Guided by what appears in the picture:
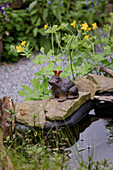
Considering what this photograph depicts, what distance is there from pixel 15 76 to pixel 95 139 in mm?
2691

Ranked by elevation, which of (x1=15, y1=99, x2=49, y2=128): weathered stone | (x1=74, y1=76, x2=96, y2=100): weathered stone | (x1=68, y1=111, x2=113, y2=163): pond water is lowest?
(x1=68, y1=111, x2=113, y2=163): pond water

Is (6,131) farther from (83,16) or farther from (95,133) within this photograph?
(83,16)

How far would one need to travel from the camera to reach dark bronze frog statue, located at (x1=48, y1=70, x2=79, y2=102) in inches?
120

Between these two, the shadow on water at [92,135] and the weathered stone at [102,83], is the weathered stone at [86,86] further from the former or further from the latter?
the shadow on water at [92,135]

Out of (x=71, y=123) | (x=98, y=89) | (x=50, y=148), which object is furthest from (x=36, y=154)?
(x=98, y=89)

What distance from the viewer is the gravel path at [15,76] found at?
14.9 ft

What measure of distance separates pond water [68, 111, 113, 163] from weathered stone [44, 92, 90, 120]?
0.75 ft

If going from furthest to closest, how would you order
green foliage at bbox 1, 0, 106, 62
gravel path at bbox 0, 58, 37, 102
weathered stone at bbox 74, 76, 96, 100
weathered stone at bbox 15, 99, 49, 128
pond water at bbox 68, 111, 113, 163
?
1. green foliage at bbox 1, 0, 106, 62
2. gravel path at bbox 0, 58, 37, 102
3. weathered stone at bbox 74, 76, 96, 100
4. weathered stone at bbox 15, 99, 49, 128
5. pond water at bbox 68, 111, 113, 163

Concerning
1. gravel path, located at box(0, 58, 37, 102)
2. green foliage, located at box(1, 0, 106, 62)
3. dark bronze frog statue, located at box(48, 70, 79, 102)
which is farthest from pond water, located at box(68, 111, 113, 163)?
green foliage, located at box(1, 0, 106, 62)

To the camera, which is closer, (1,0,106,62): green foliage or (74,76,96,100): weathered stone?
(74,76,96,100): weathered stone

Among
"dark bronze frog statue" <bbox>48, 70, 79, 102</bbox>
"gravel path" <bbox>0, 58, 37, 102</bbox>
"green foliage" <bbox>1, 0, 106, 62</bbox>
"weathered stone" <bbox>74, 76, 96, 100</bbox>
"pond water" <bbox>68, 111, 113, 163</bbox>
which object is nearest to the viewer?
"pond water" <bbox>68, 111, 113, 163</bbox>

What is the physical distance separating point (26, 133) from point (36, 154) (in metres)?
0.63

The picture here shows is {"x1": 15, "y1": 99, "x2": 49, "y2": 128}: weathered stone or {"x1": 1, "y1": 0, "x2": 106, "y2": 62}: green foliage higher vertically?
{"x1": 1, "y1": 0, "x2": 106, "y2": 62}: green foliage

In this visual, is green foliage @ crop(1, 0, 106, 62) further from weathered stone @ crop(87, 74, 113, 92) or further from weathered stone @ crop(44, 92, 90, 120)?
weathered stone @ crop(44, 92, 90, 120)
